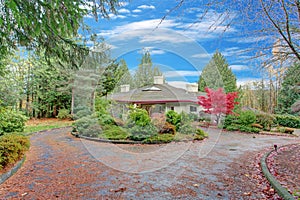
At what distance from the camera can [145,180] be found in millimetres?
3887

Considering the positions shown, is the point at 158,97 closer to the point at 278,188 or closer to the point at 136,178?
the point at 136,178

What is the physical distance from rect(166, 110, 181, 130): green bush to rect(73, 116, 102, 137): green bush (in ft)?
10.2

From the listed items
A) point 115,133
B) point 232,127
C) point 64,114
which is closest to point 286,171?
point 115,133

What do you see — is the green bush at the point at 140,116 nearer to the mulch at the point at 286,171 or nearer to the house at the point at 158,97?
the house at the point at 158,97

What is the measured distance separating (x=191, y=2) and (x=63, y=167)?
4.27 meters

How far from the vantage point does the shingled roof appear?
7.62 metres

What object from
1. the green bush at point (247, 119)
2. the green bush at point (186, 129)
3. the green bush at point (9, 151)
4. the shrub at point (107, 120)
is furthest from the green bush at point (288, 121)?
the green bush at point (9, 151)

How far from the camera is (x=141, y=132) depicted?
28.5ft

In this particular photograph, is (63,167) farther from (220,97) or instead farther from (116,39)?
(220,97)

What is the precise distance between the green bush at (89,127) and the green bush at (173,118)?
3120 millimetres

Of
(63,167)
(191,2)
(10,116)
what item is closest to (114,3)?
(191,2)

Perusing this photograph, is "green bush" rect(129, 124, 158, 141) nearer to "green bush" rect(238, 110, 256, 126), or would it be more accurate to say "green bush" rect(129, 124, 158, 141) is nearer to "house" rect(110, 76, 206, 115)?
"house" rect(110, 76, 206, 115)

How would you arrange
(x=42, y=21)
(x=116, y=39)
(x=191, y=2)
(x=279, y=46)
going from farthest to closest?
(x=116, y=39), (x=279, y=46), (x=42, y=21), (x=191, y=2)

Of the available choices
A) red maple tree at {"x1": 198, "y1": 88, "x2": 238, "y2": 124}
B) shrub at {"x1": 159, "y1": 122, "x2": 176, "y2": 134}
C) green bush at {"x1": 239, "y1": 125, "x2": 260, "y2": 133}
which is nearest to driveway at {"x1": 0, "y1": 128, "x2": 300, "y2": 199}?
shrub at {"x1": 159, "y1": 122, "x2": 176, "y2": 134}
